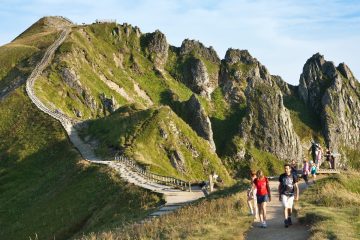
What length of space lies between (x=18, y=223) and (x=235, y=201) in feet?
122

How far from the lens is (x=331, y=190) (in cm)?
3631

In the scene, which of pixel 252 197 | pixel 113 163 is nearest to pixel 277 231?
pixel 252 197

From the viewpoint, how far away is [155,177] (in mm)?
60781

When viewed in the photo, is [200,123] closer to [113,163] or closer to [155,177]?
[113,163]

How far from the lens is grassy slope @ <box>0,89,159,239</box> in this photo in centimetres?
4916

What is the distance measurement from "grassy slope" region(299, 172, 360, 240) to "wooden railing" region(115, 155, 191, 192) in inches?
665

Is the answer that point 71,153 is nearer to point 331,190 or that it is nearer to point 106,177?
point 106,177

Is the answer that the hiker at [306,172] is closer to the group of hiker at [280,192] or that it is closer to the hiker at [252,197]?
the hiker at [252,197]

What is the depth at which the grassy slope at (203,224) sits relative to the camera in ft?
79.0

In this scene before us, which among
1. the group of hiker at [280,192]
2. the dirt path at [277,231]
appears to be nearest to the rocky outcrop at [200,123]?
the dirt path at [277,231]

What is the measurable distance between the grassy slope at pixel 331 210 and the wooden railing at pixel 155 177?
55.4 ft

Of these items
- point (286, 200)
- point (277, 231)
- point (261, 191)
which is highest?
point (261, 191)

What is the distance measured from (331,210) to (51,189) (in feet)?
156

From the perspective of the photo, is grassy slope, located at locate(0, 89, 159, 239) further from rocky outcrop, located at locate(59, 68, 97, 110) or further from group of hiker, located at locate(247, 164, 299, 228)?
rocky outcrop, located at locate(59, 68, 97, 110)
